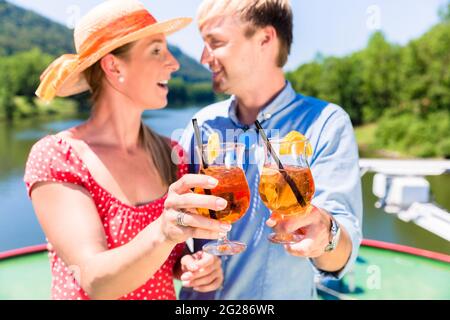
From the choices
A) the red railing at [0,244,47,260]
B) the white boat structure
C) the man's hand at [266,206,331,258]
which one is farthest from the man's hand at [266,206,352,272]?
the white boat structure

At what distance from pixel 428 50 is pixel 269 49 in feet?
94.1

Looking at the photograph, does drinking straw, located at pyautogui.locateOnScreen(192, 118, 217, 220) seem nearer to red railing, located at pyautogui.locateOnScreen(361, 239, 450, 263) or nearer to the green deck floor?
the green deck floor

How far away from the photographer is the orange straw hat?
1695mm

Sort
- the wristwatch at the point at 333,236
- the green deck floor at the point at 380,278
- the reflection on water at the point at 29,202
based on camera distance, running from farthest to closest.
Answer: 1. the reflection on water at the point at 29,202
2. the green deck floor at the point at 380,278
3. the wristwatch at the point at 333,236

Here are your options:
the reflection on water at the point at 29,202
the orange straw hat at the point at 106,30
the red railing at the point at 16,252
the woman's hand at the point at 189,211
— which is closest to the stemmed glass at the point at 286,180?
the woman's hand at the point at 189,211

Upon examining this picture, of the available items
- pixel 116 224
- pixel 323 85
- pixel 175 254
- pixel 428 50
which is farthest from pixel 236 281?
pixel 323 85

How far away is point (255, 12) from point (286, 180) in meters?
0.82

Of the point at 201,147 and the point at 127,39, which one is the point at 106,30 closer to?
the point at 127,39

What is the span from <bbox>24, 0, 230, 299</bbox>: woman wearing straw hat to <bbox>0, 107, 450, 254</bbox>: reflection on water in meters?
6.38

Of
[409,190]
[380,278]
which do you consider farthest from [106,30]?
[409,190]

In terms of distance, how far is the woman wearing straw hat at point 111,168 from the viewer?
1506 millimetres

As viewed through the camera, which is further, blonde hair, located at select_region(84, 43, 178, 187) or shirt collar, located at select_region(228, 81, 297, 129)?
shirt collar, located at select_region(228, 81, 297, 129)

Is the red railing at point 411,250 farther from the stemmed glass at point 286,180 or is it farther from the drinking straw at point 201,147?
the drinking straw at point 201,147

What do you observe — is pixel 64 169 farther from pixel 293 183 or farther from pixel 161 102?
pixel 293 183
